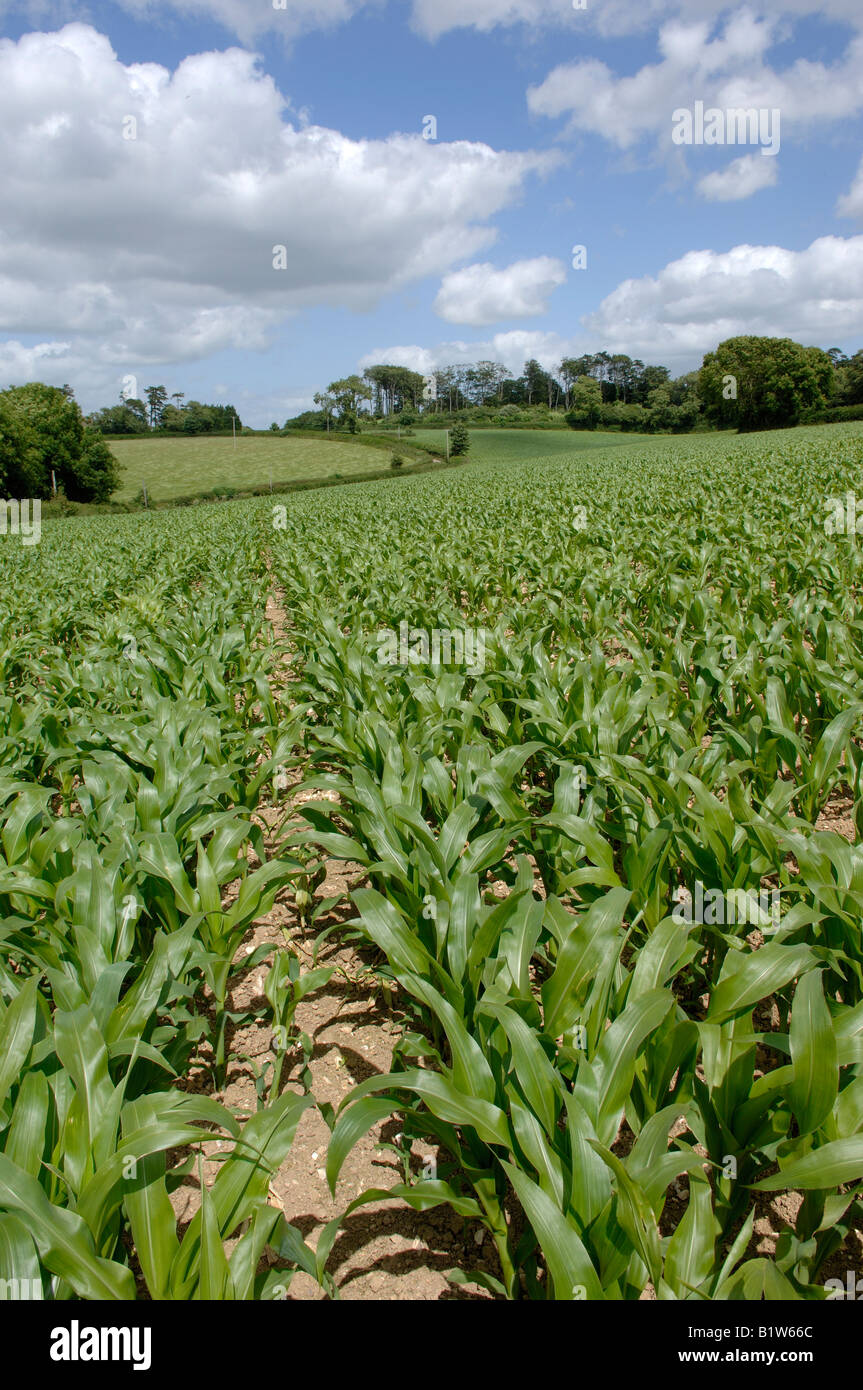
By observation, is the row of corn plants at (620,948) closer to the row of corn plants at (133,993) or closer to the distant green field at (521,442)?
the row of corn plants at (133,993)

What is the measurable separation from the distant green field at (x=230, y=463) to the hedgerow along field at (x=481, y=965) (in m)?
44.3

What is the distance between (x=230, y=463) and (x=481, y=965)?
58096 mm

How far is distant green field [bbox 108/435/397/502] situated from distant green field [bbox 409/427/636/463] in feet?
23.7

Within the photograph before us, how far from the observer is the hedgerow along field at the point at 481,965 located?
4.65 ft

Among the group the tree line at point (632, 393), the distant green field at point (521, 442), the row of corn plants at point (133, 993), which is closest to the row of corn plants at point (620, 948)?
the row of corn plants at point (133, 993)

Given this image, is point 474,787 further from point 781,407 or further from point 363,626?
point 781,407

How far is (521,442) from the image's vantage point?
6412 centimetres

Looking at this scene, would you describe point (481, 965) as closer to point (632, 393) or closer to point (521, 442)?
point (521, 442)

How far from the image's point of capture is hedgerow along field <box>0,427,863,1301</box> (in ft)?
4.65

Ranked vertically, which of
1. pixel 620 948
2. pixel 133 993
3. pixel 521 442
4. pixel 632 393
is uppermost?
pixel 632 393

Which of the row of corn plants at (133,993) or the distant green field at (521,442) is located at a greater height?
the distant green field at (521,442)

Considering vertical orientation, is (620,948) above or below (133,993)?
above

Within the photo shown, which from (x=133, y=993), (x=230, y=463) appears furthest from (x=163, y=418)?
(x=133, y=993)
